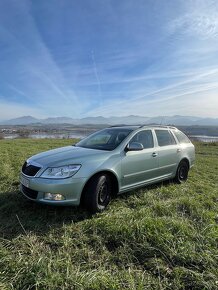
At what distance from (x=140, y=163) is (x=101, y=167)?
3.73ft

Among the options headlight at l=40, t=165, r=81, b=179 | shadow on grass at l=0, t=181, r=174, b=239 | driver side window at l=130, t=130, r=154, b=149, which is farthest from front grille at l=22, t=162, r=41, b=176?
driver side window at l=130, t=130, r=154, b=149

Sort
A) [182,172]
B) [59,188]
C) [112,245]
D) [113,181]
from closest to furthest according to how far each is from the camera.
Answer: [112,245]
[59,188]
[113,181]
[182,172]

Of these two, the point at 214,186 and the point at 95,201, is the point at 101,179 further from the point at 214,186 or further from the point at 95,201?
the point at 214,186

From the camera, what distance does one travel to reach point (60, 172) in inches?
156

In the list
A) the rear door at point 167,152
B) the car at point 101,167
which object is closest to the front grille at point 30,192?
the car at point 101,167

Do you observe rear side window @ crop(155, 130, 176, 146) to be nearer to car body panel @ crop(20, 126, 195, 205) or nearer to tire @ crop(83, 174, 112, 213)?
car body panel @ crop(20, 126, 195, 205)

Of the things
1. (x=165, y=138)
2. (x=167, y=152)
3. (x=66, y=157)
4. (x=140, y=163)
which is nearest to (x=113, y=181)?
(x=140, y=163)

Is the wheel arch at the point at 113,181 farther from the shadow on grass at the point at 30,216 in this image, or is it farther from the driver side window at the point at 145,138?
the driver side window at the point at 145,138

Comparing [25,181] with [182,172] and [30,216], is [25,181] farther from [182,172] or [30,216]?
[182,172]

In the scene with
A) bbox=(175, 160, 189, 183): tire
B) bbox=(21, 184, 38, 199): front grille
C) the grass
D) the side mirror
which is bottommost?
the grass

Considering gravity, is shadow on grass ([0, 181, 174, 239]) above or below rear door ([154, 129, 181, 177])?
below

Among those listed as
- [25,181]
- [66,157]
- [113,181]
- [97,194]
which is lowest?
[97,194]

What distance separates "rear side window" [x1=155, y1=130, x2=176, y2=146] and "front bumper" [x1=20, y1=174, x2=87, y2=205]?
8.55ft

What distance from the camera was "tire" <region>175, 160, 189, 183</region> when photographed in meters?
6.51
